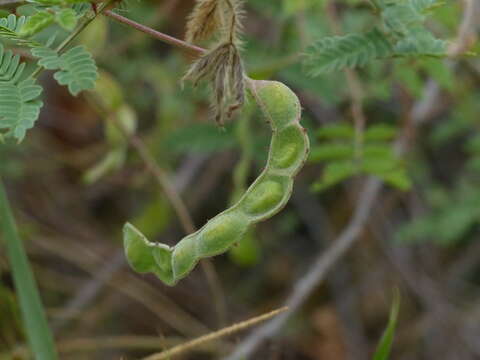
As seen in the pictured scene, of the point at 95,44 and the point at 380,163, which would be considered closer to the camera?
the point at 380,163

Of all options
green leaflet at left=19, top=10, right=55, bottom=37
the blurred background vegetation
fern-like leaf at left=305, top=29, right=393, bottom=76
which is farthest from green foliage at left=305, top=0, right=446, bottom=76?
the blurred background vegetation

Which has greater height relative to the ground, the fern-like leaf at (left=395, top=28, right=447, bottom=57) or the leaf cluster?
the leaf cluster

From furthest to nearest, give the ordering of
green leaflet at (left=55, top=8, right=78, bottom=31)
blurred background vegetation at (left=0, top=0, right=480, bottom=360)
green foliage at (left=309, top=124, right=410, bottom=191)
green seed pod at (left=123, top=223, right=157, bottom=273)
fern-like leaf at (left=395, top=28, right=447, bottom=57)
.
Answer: blurred background vegetation at (left=0, top=0, right=480, bottom=360) → green foliage at (left=309, top=124, right=410, bottom=191) → fern-like leaf at (left=395, top=28, right=447, bottom=57) → green seed pod at (left=123, top=223, right=157, bottom=273) → green leaflet at (left=55, top=8, right=78, bottom=31)

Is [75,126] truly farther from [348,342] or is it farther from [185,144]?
[348,342]

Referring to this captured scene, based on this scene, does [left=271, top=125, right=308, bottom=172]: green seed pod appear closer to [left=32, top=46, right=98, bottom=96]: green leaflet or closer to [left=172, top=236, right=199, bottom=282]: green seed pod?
[left=172, top=236, right=199, bottom=282]: green seed pod

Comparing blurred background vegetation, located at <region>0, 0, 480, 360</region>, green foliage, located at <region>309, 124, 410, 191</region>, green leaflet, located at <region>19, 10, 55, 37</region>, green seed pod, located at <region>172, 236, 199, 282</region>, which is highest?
green leaflet, located at <region>19, 10, 55, 37</region>

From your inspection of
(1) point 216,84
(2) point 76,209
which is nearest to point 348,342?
(2) point 76,209

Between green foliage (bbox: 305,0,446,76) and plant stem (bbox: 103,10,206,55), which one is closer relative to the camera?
plant stem (bbox: 103,10,206,55)
